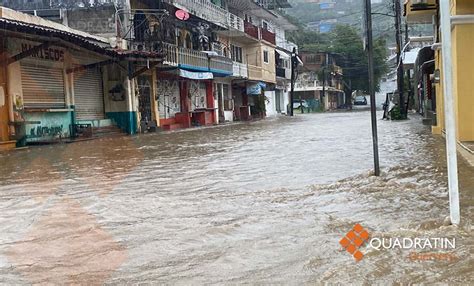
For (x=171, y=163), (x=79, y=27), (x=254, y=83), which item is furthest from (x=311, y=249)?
(x=254, y=83)

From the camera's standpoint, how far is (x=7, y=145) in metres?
16.7

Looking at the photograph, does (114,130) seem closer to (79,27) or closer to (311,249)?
(79,27)

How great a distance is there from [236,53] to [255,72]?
2015 millimetres

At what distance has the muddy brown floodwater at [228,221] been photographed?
408 centimetres

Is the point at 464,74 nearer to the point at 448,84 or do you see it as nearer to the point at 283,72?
the point at 448,84

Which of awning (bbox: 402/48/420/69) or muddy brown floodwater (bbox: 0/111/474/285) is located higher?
awning (bbox: 402/48/420/69)

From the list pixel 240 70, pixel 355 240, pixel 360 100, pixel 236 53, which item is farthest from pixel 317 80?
pixel 355 240

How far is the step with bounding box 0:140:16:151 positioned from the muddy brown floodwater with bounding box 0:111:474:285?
6225 millimetres

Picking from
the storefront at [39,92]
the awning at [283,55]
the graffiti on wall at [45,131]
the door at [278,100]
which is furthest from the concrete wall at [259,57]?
the graffiti on wall at [45,131]

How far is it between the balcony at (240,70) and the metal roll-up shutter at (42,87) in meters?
17.3

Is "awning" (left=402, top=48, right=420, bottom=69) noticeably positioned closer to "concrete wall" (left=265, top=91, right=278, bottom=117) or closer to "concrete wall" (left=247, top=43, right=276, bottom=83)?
"concrete wall" (left=247, top=43, right=276, bottom=83)

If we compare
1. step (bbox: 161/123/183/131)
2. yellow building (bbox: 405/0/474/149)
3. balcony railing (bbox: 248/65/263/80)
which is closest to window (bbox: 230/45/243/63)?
balcony railing (bbox: 248/65/263/80)

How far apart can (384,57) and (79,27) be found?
169 feet

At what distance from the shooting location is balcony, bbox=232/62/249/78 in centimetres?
3664
